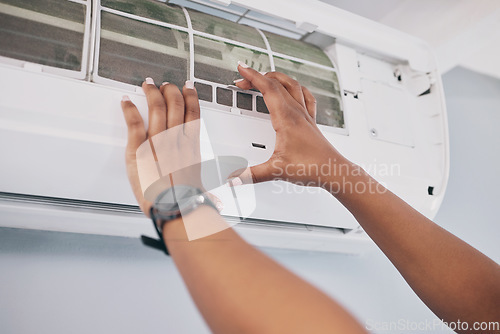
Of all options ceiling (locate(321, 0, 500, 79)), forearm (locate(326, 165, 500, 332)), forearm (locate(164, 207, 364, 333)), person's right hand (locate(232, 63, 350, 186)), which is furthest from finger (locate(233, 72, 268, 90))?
ceiling (locate(321, 0, 500, 79))

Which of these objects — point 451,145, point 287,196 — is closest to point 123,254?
point 287,196

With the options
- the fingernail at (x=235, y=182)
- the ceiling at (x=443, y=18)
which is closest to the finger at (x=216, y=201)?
the fingernail at (x=235, y=182)

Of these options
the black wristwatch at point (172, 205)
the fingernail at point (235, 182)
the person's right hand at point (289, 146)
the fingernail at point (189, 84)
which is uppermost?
the fingernail at point (189, 84)

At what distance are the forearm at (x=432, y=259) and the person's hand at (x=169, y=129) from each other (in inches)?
11.4

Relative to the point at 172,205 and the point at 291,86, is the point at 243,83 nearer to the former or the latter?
the point at 291,86

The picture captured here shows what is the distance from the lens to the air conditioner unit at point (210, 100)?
600mm

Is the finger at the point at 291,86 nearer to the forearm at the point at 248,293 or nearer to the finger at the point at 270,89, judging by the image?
the finger at the point at 270,89

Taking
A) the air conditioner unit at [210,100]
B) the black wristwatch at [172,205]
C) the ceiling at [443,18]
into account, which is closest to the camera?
the black wristwatch at [172,205]

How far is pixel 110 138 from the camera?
0.62m

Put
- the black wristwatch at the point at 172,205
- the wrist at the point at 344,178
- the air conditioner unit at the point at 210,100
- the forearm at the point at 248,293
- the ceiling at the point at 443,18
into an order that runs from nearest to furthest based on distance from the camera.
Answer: the forearm at the point at 248,293 < the black wristwatch at the point at 172,205 < the air conditioner unit at the point at 210,100 < the wrist at the point at 344,178 < the ceiling at the point at 443,18

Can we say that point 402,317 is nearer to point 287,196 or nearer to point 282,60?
point 287,196

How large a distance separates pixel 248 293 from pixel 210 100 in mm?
410

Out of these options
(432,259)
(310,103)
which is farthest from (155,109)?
(432,259)

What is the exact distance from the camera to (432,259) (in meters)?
0.64
